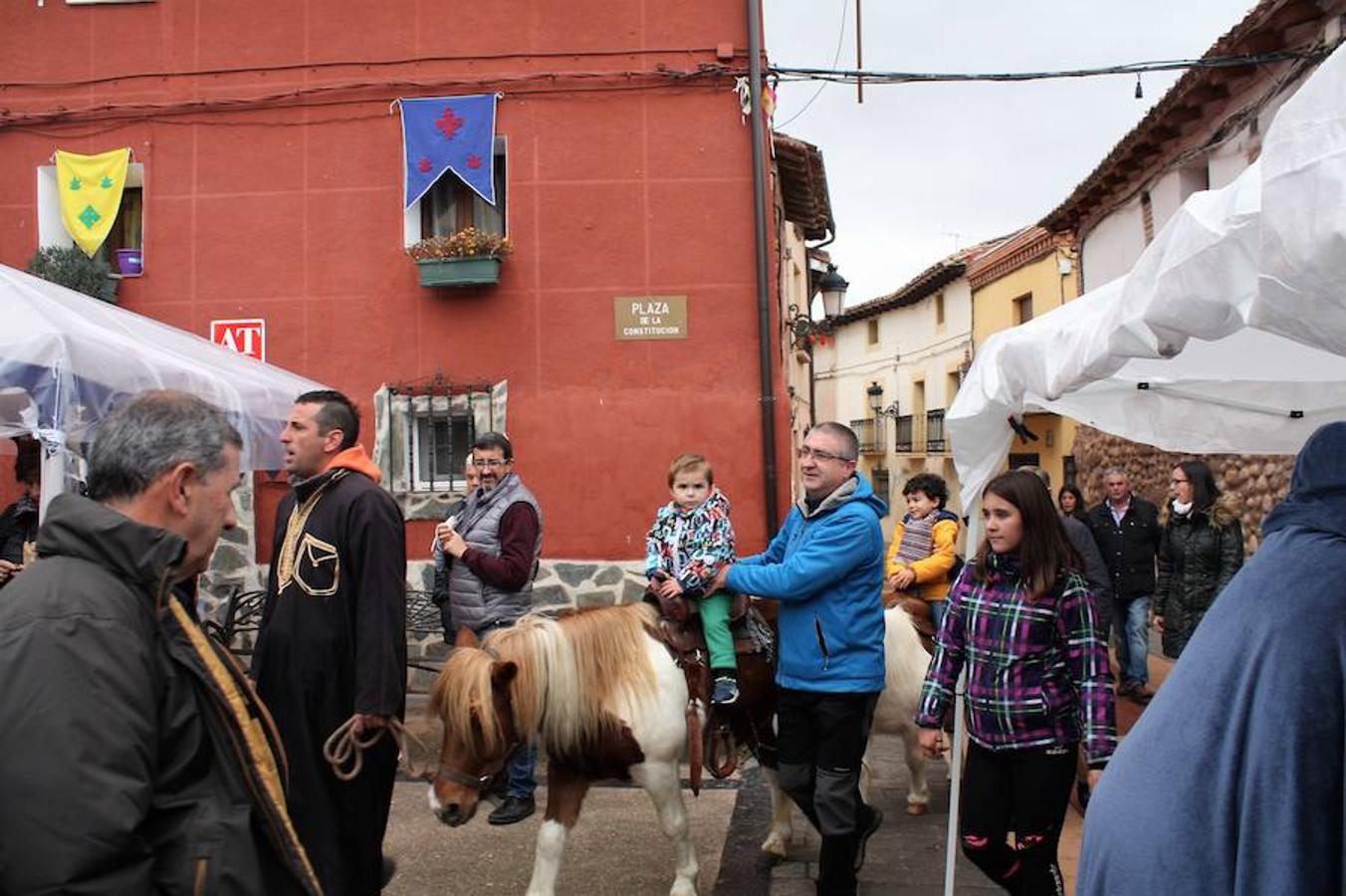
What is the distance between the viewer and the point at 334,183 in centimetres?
970

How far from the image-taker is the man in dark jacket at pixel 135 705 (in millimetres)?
1520

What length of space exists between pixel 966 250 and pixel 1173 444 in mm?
22902

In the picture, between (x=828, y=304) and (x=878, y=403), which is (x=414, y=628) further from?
(x=878, y=403)

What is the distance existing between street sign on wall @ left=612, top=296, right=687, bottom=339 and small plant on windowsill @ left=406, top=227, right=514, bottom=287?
44.7 inches

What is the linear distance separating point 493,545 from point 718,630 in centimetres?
125

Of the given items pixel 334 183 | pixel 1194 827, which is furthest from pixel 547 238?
pixel 1194 827

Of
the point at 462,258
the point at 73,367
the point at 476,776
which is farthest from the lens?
the point at 462,258

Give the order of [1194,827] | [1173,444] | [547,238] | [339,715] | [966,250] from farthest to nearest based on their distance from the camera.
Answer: [966,250] < [547,238] < [1173,444] < [339,715] < [1194,827]

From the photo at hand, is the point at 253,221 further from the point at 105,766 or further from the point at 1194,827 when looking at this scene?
the point at 1194,827

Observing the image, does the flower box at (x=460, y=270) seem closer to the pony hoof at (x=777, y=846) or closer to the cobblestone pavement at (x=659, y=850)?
the cobblestone pavement at (x=659, y=850)

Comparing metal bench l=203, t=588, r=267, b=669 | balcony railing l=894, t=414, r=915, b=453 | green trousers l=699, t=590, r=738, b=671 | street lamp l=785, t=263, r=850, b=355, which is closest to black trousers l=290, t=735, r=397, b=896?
green trousers l=699, t=590, r=738, b=671

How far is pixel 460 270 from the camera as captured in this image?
929 cm

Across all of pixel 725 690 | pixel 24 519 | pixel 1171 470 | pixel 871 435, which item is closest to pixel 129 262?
pixel 24 519

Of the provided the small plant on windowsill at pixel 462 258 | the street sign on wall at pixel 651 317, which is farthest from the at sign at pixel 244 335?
the street sign on wall at pixel 651 317
